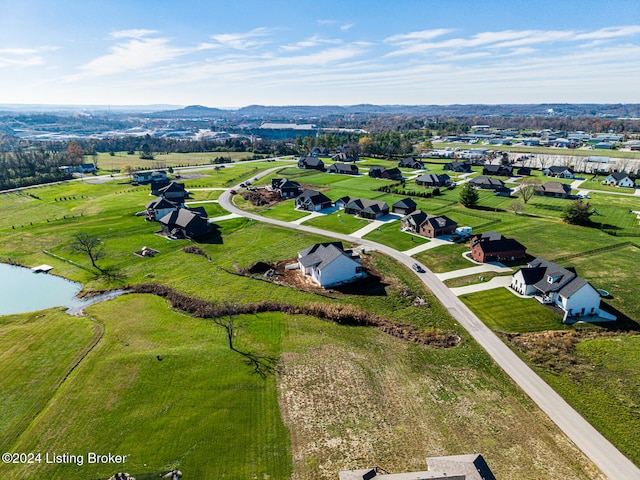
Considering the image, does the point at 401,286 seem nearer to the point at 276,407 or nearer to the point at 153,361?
the point at 276,407

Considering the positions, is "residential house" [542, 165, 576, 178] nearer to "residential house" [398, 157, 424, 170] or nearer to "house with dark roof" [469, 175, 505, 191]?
"house with dark roof" [469, 175, 505, 191]

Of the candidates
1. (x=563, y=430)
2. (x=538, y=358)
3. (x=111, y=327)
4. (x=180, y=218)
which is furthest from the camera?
(x=180, y=218)

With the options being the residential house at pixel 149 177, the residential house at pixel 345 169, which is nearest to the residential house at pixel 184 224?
the residential house at pixel 149 177

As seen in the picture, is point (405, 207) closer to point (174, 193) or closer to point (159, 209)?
point (159, 209)

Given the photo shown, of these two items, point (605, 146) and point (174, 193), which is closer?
point (174, 193)

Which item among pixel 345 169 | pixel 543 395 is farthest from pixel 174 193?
pixel 543 395

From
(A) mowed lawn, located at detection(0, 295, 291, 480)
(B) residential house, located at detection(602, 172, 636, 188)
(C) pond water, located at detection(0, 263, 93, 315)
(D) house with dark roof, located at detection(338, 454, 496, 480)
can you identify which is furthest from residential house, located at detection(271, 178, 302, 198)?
(B) residential house, located at detection(602, 172, 636, 188)

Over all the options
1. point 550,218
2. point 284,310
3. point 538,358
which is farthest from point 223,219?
point 550,218
